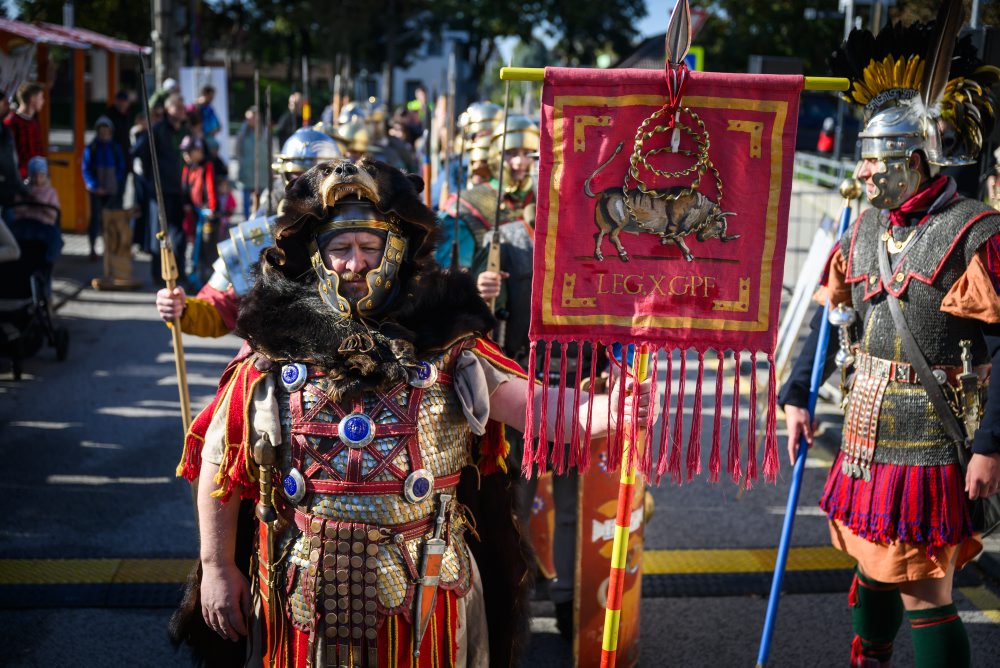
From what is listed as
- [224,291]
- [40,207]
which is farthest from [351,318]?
[40,207]

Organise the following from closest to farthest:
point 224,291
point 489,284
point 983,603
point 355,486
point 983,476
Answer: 1. point 355,486
2. point 983,476
3. point 224,291
4. point 489,284
5. point 983,603

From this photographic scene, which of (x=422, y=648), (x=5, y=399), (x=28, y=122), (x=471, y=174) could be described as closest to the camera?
(x=422, y=648)

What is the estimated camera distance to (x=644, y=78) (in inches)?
98.6

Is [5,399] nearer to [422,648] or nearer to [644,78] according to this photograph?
[422,648]

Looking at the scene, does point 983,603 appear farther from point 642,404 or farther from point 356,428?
point 356,428

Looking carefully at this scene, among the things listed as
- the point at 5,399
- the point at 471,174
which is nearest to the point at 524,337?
the point at 471,174

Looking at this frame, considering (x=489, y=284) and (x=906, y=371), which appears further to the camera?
(x=489, y=284)

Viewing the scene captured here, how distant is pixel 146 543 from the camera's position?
5109mm

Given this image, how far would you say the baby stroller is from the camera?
296 inches

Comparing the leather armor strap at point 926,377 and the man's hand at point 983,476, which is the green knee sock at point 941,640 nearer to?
the man's hand at point 983,476

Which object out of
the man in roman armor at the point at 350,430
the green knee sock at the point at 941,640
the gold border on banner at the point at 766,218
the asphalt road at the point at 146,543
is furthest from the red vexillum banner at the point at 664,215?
the asphalt road at the point at 146,543

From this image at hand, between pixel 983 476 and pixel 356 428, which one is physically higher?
pixel 356 428

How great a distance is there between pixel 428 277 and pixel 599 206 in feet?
1.65

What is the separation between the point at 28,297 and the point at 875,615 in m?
6.37
